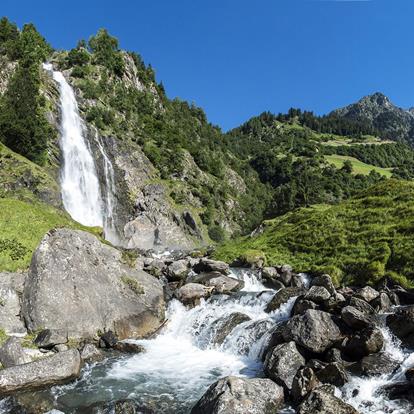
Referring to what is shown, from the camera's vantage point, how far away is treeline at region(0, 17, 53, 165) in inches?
2602

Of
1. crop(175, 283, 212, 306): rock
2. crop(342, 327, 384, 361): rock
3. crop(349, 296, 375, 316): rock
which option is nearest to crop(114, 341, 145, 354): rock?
crop(175, 283, 212, 306): rock

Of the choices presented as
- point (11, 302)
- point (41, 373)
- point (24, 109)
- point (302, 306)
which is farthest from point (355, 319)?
point (24, 109)

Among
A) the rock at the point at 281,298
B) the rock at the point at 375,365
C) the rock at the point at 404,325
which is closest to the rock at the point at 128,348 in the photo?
the rock at the point at 281,298

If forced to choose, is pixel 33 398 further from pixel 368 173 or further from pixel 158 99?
pixel 368 173

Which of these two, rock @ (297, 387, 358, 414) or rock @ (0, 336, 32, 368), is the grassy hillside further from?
rock @ (0, 336, 32, 368)

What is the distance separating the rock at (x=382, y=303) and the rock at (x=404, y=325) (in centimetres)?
327

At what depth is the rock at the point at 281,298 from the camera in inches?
1081

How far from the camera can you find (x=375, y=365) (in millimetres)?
17453

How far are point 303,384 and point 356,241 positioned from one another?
2634cm

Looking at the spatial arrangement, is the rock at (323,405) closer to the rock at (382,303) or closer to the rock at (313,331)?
the rock at (313,331)

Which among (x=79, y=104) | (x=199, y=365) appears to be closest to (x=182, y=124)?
(x=79, y=104)

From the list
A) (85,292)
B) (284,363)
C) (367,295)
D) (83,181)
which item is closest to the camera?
(284,363)

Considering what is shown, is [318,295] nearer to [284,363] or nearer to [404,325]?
[404,325]

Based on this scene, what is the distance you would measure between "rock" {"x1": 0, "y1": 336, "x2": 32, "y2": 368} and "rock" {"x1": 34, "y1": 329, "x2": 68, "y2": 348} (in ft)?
4.36
